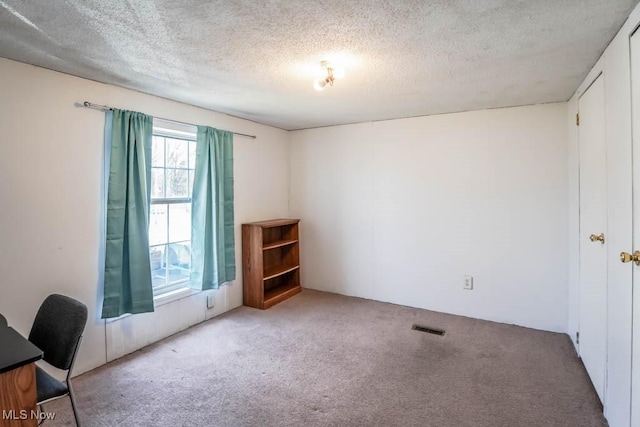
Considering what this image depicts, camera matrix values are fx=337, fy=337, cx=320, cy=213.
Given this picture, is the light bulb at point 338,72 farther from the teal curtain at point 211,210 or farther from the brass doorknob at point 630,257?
the brass doorknob at point 630,257

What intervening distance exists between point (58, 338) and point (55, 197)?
3.66 ft

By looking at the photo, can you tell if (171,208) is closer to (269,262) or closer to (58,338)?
(269,262)

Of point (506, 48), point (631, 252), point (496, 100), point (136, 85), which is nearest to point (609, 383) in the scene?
point (631, 252)

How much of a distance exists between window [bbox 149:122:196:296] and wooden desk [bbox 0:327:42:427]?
179 centimetres

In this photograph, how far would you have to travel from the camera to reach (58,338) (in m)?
1.67

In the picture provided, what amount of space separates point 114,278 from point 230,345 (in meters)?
1.08

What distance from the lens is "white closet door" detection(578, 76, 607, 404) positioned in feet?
6.67

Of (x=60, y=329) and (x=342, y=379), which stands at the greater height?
(x=60, y=329)

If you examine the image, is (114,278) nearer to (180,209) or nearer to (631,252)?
(180,209)

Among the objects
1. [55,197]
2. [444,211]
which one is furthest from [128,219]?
[444,211]

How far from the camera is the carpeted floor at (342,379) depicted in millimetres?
1986

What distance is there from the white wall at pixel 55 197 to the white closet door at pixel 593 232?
130 inches

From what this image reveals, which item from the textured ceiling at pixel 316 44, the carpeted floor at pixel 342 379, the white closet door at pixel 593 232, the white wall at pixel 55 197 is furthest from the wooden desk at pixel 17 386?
the white closet door at pixel 593 232

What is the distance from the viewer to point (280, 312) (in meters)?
3.70
